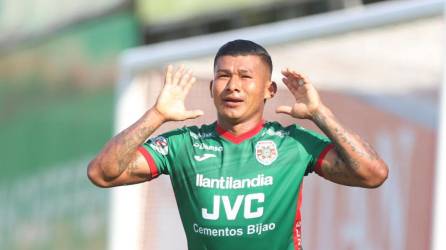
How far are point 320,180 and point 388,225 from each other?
677 millimetres

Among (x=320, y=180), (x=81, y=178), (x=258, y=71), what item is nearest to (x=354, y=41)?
(x=320, y=180)

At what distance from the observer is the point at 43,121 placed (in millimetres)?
17781

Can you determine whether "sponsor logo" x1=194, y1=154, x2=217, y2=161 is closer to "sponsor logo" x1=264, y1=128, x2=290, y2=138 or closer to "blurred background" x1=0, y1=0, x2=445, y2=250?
"sponsor logo" x1=264, y1=128, x2=290, y2=138

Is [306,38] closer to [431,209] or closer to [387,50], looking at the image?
[387,50]

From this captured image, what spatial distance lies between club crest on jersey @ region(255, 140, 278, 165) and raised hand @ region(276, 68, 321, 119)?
15cm

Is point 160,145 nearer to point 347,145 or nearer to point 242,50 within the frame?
point 242,50

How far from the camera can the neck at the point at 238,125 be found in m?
5.77

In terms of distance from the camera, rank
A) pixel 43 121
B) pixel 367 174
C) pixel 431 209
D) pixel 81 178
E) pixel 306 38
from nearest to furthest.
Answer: pixel 367 174 < pixel 431 209 < pixel 306 38 < pixel 81 178 < pixel 43 121

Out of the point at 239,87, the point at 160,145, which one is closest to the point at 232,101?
the point at 239,87

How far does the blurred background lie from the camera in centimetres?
992

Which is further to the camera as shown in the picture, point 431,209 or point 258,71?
point 431,209

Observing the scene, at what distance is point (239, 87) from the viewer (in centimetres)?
566

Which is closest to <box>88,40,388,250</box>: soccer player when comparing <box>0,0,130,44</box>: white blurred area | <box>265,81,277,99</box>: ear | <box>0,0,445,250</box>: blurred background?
<box>265,81,277,99</box>: ear

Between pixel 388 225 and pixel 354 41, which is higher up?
pixel 354 41
